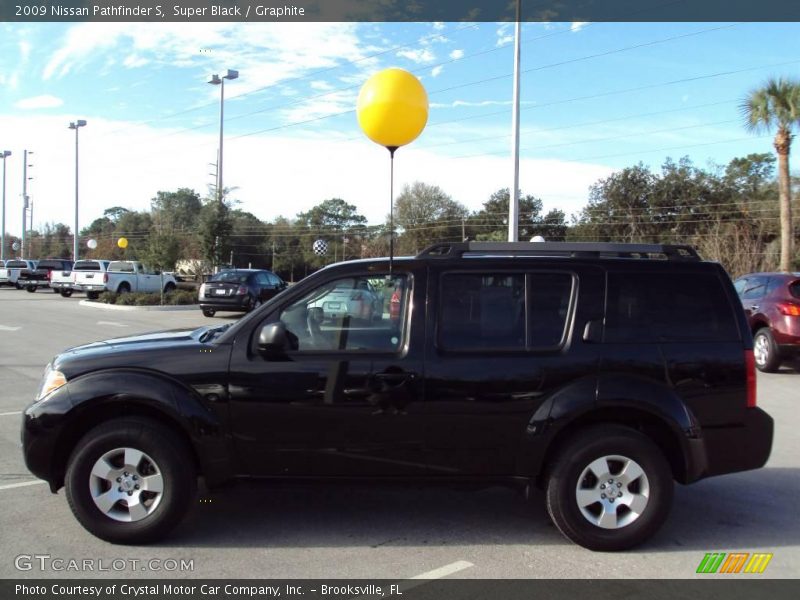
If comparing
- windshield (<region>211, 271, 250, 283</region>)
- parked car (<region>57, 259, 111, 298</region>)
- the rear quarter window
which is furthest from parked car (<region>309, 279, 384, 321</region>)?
parked car (<region>57, 259, 111, 298</region>)

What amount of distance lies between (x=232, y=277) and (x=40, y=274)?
2081 centimetres

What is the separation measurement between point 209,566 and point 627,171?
1814 inches

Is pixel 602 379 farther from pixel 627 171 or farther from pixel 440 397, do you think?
pixel 627 171

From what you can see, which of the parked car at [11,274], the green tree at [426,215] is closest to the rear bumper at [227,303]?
the parked car at [11,274]

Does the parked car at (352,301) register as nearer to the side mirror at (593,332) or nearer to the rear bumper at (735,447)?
the side mirror at (593,332)

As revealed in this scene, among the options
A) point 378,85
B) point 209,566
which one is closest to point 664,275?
point 209,566

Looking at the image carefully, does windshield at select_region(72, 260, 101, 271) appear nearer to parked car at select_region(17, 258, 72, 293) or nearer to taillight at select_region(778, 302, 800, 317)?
parked car at select_region(17, 258, 72, 293)

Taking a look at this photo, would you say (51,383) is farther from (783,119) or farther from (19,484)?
(783,119)

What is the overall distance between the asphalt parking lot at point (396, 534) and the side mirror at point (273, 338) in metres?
0.90

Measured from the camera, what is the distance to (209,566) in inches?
149

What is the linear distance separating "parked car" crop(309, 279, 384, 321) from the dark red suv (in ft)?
28.0

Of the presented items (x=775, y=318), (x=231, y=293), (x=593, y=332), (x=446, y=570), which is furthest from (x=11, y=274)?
(x=593, y=332)

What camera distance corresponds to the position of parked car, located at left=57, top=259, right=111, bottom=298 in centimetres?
2761
